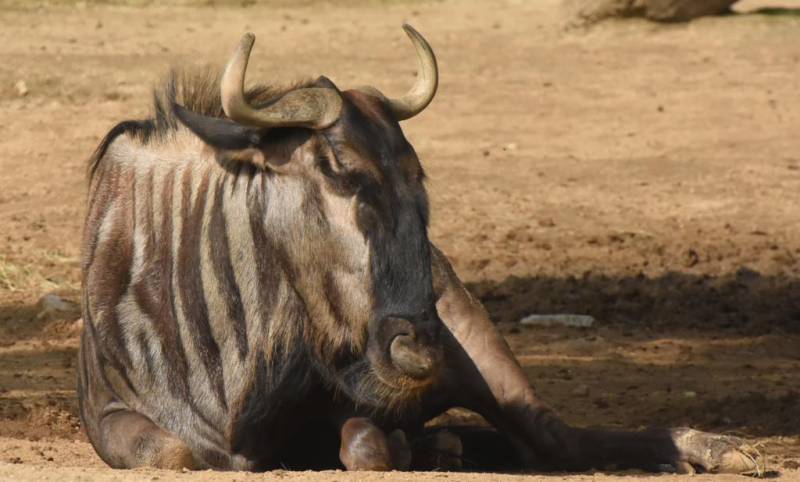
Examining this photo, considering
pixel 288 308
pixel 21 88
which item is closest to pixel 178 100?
pixel 288 308

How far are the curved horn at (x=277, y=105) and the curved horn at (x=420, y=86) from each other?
365mm

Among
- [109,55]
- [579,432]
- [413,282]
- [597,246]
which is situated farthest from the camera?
[109,55]

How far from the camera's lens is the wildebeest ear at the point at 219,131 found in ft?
20.0

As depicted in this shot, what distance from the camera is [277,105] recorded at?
19.4 ft

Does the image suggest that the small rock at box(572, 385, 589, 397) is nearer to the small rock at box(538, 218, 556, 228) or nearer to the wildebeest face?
the wildebeest face

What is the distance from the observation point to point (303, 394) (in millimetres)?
6273

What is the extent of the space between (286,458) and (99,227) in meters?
1.18

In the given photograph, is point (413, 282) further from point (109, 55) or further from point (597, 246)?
point (109, 55)

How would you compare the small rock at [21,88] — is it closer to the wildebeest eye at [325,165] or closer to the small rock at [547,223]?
the small rock at [547,223]

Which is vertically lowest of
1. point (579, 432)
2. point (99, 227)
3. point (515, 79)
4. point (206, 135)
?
point (515, 79)

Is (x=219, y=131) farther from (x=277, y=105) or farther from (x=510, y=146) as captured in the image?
(x=510, y=146)

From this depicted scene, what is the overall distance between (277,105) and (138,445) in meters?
1.33

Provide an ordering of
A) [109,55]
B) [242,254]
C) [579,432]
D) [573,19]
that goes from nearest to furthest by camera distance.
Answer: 1. [242,254]
2. [579,432]
3. [109,55]
4. [573,19]

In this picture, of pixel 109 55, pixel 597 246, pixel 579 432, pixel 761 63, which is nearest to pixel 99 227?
pixel 579 432
